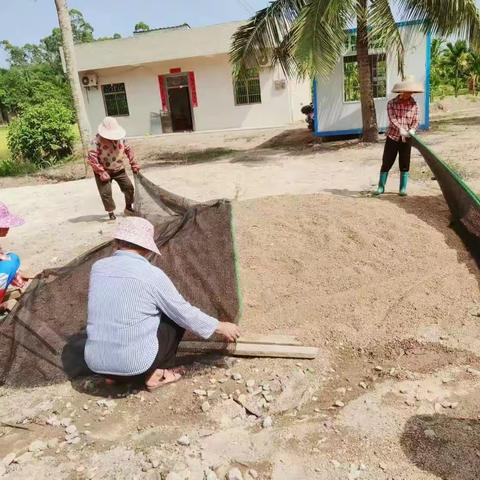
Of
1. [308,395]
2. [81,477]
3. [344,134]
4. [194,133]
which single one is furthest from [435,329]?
[194,133]

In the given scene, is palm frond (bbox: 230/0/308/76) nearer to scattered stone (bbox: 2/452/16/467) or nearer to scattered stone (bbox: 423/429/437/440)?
scattered stone (bbox: 423/429/437/440)

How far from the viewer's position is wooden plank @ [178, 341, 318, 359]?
3025 mm

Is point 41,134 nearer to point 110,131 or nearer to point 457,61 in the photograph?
point 110,131

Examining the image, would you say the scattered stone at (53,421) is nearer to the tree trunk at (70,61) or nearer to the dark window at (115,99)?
the tree trunk at (70,61)

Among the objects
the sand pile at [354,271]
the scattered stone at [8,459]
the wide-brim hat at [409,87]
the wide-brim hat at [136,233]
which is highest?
the wide-brim hat at [409,87]

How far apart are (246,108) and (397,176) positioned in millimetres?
11807

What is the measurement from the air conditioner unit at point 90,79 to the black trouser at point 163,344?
18.2 metres

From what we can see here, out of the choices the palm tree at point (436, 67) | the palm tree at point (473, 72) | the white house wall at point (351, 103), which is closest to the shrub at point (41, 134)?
the white house wall at point (351, 103)

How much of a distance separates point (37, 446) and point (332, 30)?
328 inches

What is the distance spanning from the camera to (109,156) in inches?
235

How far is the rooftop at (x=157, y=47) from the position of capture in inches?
681

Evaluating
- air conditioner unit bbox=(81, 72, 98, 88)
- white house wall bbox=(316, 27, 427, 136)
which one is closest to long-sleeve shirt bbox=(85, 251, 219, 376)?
white house wall bbox=(316, 27, 427, 136)

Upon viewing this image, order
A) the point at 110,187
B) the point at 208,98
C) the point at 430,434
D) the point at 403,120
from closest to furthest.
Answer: the point at 430,434 → the point at 403,120 → the point at 110,187 → the point at 208,98

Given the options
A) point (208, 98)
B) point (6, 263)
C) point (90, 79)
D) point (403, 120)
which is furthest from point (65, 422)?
point (90, 79)
